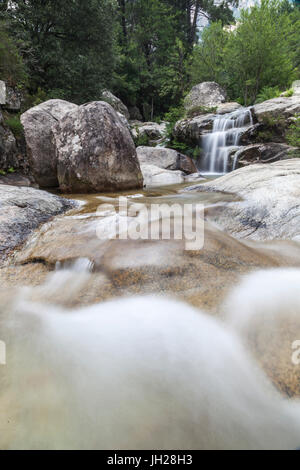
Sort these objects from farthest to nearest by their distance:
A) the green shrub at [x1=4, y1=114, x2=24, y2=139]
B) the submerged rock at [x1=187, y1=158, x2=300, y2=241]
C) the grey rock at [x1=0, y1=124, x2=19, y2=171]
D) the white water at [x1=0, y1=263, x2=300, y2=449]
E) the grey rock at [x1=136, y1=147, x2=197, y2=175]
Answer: the grey rock at [x1=136, y1=147, x2=197, y2=175] → the green shrub at [x1=4, y1=114, x2=24, y2=139] → the grey rock at [x1=0, y1=124, x2=19, y2=171] → the submerged rock at [x1=187, y1=158, x2=300, y2=241] → the white water at [x1=0, y1=263, x2=300, y2=449]

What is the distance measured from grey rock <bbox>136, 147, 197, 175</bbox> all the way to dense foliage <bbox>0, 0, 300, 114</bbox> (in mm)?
3748

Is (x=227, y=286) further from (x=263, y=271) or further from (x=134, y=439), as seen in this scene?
(x=134, y=439)

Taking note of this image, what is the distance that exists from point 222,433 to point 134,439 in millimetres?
271

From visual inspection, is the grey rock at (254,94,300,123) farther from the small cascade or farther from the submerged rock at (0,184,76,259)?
the submerged rock at (0,184,76,259)

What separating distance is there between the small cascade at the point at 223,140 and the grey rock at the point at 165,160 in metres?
1.28

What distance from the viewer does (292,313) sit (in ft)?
3.61

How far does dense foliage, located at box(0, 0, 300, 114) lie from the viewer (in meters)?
9.32

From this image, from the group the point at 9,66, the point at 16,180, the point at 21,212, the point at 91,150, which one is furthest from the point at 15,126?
the point at 21,212

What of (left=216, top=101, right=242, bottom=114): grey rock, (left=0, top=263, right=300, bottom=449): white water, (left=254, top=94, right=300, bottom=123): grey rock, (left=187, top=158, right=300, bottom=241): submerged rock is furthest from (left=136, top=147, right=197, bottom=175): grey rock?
(left=0, top=263, right=300, bottom=449): white water

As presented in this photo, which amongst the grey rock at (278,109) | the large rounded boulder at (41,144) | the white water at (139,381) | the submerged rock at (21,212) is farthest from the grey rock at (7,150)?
the grey rock at (278,109)

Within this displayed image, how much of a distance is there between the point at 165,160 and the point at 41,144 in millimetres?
3831

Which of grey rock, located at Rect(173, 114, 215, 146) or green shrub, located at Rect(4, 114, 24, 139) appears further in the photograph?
grey rock, located at Rect(173, 114, 215, 146)

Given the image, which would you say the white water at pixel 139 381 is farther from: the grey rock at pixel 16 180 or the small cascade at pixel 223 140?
the small cascade at pixel 223 140
